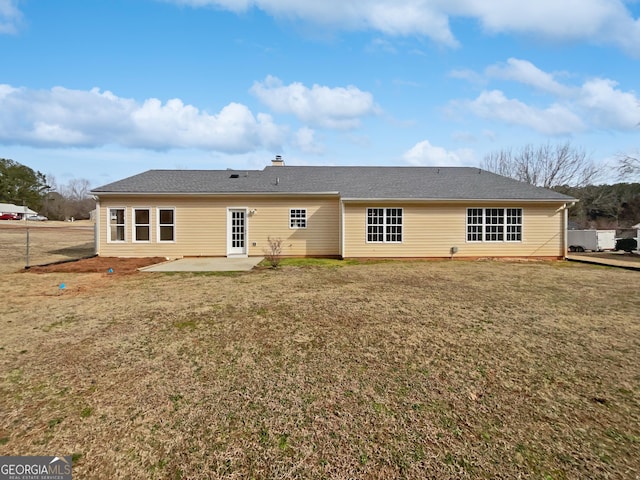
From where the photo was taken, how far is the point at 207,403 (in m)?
3.09

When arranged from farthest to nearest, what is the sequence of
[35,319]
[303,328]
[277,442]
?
[35,319] → [303,328] → [277,442]

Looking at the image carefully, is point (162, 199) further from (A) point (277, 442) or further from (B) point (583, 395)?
(B) point (583, 395)

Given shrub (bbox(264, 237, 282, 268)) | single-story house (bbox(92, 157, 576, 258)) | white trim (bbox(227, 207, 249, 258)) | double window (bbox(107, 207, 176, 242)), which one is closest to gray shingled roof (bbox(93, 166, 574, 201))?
single-story house (bbox(92, 157, 576, 258))

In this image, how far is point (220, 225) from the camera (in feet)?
49.2

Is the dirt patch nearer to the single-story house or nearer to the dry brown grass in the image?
the single-story house

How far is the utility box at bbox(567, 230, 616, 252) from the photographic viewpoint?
20.9m

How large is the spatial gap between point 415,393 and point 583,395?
1648mm

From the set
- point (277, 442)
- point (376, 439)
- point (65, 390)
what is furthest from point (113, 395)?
point (376, 439)

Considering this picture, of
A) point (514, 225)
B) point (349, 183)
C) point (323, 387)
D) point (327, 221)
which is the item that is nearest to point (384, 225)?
point (327, 221)

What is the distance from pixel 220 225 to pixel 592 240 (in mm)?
22636

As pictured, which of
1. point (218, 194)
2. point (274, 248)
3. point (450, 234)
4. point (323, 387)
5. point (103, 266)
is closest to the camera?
point (323, 387)

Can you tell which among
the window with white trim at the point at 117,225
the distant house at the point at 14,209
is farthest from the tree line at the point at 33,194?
the window with white trim at the point at 117,225

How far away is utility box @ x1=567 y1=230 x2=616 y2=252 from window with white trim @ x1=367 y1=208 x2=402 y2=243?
47.1 ft

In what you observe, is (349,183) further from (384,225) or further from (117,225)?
(117,225)
